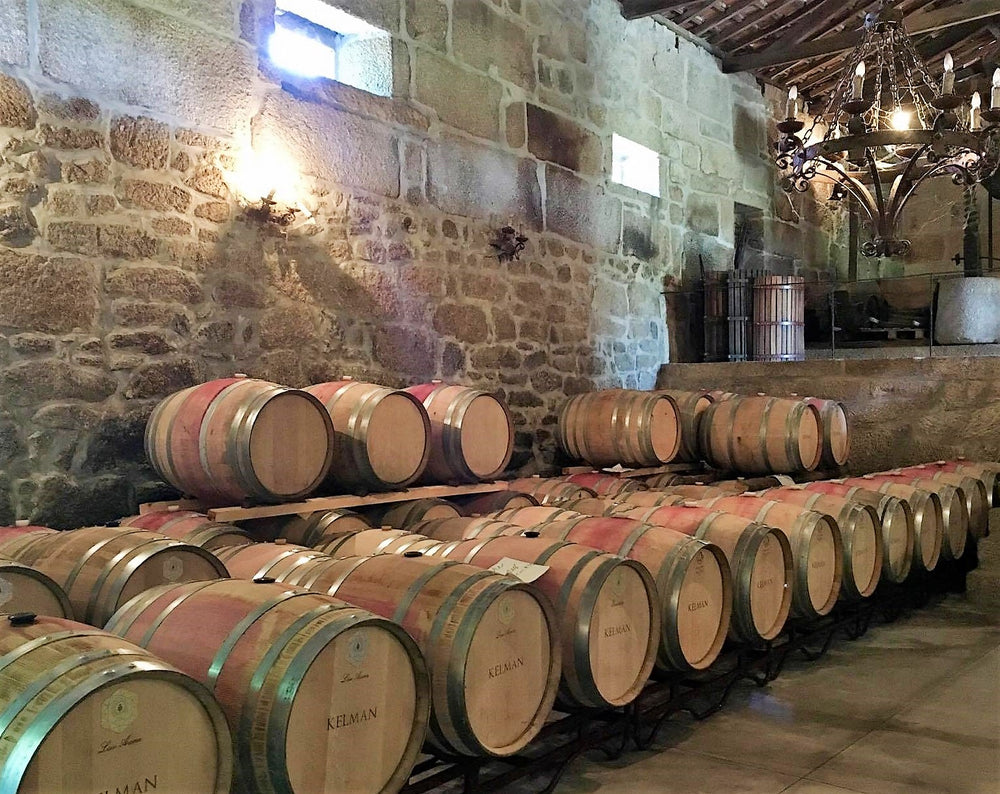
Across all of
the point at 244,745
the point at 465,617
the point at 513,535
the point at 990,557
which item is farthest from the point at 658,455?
the point at 244,745

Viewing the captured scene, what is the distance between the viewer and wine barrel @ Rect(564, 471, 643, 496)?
219 inches

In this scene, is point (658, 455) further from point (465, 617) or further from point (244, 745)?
point (244, 745)

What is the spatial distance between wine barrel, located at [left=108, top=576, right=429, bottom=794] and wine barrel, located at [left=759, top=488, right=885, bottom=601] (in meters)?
2.70

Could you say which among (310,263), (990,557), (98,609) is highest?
(310,263)

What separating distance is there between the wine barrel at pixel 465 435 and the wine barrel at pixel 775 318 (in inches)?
159

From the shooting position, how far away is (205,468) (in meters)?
3.78

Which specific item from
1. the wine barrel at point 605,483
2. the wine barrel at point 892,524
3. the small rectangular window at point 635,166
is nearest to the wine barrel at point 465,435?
the wine barrel at point 605,483

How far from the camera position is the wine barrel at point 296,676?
1.82m

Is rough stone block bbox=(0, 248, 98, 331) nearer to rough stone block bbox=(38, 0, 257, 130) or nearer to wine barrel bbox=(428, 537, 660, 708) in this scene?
rough stone block bbox=(38, 0, 257, 130)

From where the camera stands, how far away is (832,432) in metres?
6.10

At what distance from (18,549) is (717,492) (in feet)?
11.0

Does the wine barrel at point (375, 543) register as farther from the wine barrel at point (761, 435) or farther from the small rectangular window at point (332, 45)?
the wine barrel at point (761, 435)

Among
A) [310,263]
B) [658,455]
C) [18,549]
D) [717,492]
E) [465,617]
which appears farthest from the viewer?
[658,455]

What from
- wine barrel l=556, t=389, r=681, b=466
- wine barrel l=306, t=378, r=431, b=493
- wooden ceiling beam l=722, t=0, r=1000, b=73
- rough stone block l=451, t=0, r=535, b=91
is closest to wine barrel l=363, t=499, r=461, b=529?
wine barrel l=306, t=378, r=431, b=493
